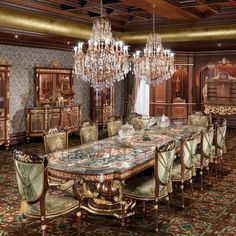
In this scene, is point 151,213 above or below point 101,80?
below

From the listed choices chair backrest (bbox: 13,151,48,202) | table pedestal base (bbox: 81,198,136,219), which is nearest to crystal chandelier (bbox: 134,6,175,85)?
table pedestal base (bbox: 81,198,136,219)

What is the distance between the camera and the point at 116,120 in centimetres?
643

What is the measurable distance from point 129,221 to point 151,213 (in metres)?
0.38

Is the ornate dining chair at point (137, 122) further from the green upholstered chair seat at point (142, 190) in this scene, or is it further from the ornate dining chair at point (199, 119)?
the green upholstered chair seat at point (142, 190)

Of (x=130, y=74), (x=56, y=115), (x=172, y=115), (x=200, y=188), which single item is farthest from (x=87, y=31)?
(x=200, y=188)

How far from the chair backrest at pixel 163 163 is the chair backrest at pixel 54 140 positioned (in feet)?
5.21

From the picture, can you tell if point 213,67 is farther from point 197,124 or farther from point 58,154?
point 58,154

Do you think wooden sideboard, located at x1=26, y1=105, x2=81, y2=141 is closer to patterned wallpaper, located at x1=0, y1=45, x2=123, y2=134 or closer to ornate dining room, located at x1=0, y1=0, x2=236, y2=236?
ornate dining room, located at x1=0, y1=0, x2=236, y2=236

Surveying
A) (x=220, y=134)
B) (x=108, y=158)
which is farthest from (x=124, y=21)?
(x=108, y=158)

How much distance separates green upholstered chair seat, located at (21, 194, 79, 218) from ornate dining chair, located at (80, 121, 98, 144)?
1850 millimetres

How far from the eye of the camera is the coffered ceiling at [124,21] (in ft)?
24.0

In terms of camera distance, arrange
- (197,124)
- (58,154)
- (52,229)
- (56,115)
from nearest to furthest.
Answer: (52,229) → (58,154) → (197,124) → (56,115)

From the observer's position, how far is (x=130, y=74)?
1255cm

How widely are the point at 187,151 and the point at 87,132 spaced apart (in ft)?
5.45
